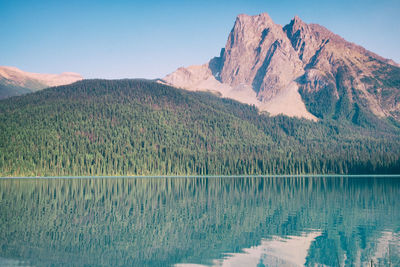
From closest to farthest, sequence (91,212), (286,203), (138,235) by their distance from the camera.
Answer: (138,235) → (91,212) → (286,203)

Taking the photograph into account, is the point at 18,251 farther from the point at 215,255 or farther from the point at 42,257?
the point at 215,255

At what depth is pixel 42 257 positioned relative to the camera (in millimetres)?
36531

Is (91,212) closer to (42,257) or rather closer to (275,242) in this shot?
(42,257)

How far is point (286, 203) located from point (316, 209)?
9889 mm

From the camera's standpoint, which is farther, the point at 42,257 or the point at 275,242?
the point at 275,242

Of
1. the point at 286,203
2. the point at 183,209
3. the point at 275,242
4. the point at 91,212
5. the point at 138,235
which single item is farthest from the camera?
the point at 286,203

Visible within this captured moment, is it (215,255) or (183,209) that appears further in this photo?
(183,209)

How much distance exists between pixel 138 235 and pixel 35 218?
18.5 metres

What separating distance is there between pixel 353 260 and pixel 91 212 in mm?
40949

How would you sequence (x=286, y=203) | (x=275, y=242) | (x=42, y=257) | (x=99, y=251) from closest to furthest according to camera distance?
(x=42, y=257)
(x=99, y=251)
(x=275, y=242)
(x=286, y=203)

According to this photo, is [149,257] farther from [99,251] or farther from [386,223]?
[386,223]

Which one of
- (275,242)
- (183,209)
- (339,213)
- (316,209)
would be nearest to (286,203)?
(316,209)

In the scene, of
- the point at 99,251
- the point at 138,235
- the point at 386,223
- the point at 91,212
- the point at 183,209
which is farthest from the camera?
the point at 183,209

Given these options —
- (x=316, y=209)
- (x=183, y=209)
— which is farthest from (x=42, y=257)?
(x=316, y=209)
